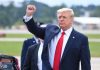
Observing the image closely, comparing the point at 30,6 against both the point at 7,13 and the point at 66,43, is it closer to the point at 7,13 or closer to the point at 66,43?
the point at 66,43

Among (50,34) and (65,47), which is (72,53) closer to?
(65,47)

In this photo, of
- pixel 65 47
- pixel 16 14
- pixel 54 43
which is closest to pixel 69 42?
pixel 65 47

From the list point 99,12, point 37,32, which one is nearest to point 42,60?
point 37,32

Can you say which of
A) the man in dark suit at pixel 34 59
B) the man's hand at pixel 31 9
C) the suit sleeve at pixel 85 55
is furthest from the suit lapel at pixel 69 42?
the man's hand at pixel 31 9

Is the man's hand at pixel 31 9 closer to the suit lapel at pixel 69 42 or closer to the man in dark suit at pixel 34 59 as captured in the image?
the man in dark suit at pixel 34 59

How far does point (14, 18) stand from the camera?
428ft

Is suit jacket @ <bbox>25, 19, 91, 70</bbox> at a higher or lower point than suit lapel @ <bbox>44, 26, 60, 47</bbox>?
lower

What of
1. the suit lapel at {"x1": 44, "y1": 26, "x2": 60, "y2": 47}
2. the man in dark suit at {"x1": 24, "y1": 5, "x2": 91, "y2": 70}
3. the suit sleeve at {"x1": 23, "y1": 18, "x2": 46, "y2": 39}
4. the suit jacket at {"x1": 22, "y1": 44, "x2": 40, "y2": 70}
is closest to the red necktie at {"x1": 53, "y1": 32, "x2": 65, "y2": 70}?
the man in dark suit at {"x1": 24, "y1": 5, "x2": 91, "y2": 70}

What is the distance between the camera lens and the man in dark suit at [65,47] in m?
6.06

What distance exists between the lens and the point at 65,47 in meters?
6.10

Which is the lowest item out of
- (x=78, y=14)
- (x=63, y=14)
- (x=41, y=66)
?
(x=78, y=14)

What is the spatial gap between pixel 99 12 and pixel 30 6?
14609 cm

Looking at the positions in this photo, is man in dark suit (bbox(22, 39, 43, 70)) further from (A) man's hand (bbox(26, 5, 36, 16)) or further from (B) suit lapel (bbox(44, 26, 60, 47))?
(A) man's hand (bbox(26, 5, 36, 16))

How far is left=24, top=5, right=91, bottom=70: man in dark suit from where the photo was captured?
6.06 m
